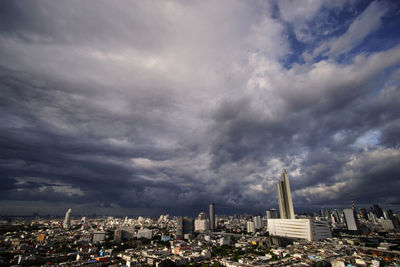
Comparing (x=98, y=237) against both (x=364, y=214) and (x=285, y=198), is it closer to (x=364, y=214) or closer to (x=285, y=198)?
(x=285, y=198)

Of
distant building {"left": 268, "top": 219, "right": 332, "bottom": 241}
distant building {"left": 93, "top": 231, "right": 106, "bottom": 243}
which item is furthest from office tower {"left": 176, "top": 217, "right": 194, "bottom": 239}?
distant building {"left": 268, "top": 219, "right": 332, "bottom": 241}

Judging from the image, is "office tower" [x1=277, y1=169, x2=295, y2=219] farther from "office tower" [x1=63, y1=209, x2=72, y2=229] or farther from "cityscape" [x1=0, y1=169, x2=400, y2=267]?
"office tower" [x1=63, y1=209, x2=72, y2=229]

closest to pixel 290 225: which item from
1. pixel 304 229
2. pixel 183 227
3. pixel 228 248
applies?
pixel 304 229

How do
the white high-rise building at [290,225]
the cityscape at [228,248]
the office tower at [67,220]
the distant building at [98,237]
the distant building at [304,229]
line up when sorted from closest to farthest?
the cityscape at [228,248] < the distant building at [304,229] < the white high-rise building at [290,225] < the distant building at [98,237] < the office tower at [67,220]

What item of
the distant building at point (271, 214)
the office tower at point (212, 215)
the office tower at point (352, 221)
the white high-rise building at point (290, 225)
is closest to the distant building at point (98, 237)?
the office tower at point (212, 215)

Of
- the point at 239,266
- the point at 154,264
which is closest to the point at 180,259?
the point at 154,264

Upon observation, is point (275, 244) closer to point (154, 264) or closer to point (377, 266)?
point (377, 266)

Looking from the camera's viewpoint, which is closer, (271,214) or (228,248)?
(228,248)

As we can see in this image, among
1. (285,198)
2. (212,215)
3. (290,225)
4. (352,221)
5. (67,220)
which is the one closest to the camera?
(290,225)

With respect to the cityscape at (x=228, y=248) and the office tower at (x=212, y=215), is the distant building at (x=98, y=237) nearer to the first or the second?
the cityscape at (x=228, y=248)

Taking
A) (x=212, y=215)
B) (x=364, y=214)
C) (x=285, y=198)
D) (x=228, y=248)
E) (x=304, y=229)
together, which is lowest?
(x=228, y=248)
